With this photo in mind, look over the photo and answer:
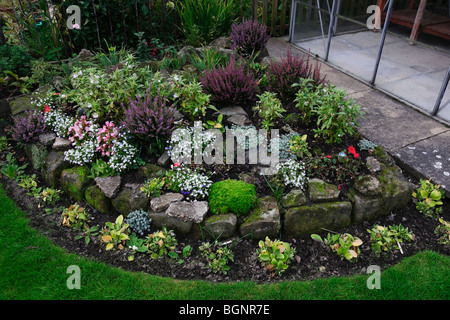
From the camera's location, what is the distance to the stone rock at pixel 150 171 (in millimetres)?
3752

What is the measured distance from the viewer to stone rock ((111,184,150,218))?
11.8 feet

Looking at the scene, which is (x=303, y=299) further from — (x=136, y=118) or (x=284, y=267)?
(x=136, y=118)

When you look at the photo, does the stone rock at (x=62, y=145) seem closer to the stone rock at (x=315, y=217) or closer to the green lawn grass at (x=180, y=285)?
the green lawn grass at (x=180, y=285)

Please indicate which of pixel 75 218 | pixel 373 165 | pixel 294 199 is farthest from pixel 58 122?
pixel 373 165

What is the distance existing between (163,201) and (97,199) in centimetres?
74

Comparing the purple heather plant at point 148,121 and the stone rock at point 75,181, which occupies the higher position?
the purple heather plant at point 148,121

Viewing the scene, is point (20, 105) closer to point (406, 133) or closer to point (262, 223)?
point (262, 223)

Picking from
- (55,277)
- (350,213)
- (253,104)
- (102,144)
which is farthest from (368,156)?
(55,277)

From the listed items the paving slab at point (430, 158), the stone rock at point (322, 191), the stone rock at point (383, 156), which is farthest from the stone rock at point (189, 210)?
the paving slab at point (430, 158)

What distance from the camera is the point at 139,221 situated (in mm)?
3508

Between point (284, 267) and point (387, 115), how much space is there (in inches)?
112

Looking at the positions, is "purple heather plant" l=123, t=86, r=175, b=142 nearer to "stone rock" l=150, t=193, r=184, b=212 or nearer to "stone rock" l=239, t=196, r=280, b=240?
"stone rock" l=150, t=193, r=184, b=212

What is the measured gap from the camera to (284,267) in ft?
10.2

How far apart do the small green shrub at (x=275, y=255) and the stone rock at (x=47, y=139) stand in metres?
2.73
